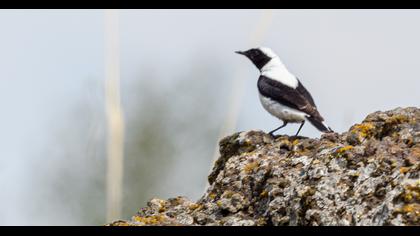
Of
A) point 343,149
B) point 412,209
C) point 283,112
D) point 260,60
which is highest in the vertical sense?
point 260,60

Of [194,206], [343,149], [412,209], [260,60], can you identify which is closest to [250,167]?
[194,206]

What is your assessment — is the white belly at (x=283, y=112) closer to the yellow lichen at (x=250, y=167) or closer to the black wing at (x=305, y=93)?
the black wing at (x=305, y=93)

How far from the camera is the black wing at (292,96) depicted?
1310cm

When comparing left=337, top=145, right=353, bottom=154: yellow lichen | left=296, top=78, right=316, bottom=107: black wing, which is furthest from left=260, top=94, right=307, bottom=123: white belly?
left=337, top=145, right=353, bottom=154: yellow lichen

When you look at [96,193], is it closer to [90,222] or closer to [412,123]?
[90,222]

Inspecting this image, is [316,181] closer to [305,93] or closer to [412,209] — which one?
[412,209]

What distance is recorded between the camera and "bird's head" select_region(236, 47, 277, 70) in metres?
14.9

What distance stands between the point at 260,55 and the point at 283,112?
83.0 inches

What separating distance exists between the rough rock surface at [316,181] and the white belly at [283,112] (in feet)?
10.4

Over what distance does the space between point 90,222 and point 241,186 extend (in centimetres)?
1033

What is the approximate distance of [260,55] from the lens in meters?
15.2
